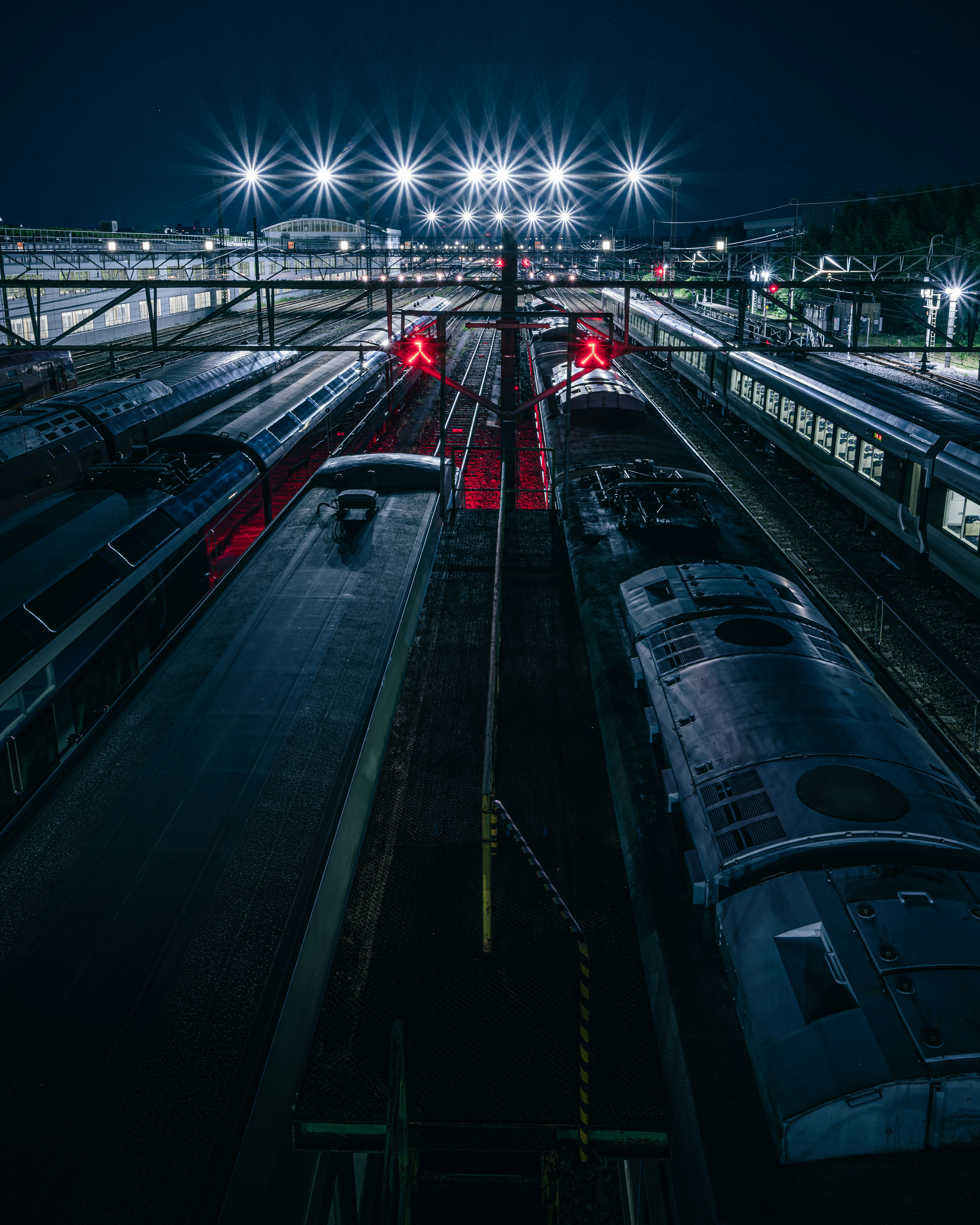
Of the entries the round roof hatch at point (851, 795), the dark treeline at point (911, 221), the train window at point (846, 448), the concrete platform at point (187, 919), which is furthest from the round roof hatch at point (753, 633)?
the dark treeline at point (911, 221)

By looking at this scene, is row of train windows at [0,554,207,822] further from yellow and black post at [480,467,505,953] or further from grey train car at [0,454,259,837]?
yellow and black post at [480,467,505,953]

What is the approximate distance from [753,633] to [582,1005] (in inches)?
192

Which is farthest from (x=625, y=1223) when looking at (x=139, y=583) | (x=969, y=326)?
(x=969, y=326)

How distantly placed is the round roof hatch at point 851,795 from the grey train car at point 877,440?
1027 centimetres

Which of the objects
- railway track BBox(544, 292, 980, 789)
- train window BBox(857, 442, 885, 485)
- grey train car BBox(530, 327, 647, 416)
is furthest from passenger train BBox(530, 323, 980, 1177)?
grey train car BBox(530, 327, 647, 416)

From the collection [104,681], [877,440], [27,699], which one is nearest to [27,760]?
[27,699]

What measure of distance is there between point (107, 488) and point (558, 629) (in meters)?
8.75

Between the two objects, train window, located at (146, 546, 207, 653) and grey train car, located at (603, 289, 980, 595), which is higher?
grey train car, located at (603, 289, 980, 595)

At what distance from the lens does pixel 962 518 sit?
15.8m

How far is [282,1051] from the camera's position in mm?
5414

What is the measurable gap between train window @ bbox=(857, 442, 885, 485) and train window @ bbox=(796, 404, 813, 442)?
11.8 ft

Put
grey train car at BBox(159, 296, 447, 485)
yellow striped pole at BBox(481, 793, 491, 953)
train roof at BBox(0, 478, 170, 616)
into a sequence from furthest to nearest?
grey train car at BBox(159, 296, 447, 485)
train roof at BBox(0, 478, 170, 616)
yellow striped pole at BBox(481, 793, 491, 953)

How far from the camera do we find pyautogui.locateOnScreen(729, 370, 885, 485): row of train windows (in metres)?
19.8

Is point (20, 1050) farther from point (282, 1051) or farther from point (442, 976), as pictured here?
point (442, 976)
